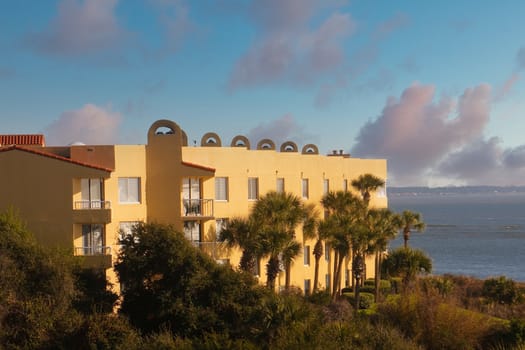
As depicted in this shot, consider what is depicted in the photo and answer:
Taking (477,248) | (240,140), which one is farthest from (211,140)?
(477,248)

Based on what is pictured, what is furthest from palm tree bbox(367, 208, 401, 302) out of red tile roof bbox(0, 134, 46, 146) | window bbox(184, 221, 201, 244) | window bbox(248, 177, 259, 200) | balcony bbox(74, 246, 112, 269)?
red tile roof bbox(0, 134, 46, 146)

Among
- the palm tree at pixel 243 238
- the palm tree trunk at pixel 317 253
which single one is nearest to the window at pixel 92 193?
the palm tree at pixel 243 238

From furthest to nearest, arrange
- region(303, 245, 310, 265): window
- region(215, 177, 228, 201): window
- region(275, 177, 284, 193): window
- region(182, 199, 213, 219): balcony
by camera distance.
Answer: region(303, 245, 310, 265): window
region(275, 177, 284, 193): window
region(215, 177, 228, 201): window
region(182, 199, 213, 219): balcony

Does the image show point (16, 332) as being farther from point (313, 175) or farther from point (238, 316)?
point (313, 175)

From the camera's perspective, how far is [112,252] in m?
31.1

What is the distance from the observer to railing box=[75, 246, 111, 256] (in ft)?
99.3

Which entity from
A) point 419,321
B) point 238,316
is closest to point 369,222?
point 419,321

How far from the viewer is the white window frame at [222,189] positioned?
35.9 m

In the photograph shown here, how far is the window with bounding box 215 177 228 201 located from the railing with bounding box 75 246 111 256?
298 inches

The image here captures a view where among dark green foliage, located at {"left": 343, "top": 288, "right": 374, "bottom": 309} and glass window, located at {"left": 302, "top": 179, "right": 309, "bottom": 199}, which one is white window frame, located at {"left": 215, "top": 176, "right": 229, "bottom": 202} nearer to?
glass window, located at {"left": 302, "top": 179, "right": 309, "bottom": 199}

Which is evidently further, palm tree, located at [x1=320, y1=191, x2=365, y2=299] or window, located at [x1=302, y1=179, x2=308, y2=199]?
window, located at [x1=302, y1=179, x2=308, y2=199]

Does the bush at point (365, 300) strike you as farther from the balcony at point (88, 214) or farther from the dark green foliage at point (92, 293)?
the balcony at point (88, 214)

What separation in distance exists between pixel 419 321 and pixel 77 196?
57.9ft

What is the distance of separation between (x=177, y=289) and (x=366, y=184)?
24.8 metres
